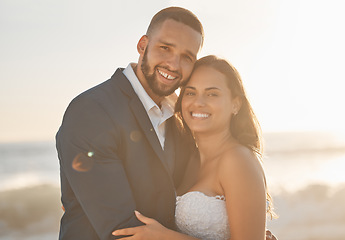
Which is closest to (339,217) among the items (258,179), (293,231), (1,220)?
(293,231)

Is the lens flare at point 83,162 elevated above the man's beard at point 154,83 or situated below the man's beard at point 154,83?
below

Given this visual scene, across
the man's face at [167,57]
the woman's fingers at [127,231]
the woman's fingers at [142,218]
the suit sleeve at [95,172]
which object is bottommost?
the woman's fingers at [127,231]

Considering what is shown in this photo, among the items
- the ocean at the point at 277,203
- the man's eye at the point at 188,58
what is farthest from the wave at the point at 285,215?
the man's eye at the point at 188,58

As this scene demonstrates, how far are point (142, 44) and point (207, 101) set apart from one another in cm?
87

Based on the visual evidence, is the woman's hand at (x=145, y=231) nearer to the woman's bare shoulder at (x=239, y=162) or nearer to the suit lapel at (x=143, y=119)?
the suit lapel at (x=143, y=119)

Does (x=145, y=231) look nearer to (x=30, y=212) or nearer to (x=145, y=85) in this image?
(x=145, y=85)

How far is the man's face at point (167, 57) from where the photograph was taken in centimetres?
374

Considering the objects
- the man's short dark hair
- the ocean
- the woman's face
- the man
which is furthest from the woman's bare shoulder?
the man's short dark hair

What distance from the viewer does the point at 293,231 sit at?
9.55m

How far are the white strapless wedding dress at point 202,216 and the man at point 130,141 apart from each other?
0.14 meters

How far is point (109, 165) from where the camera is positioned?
294cm

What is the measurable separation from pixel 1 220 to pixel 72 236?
11.2 m

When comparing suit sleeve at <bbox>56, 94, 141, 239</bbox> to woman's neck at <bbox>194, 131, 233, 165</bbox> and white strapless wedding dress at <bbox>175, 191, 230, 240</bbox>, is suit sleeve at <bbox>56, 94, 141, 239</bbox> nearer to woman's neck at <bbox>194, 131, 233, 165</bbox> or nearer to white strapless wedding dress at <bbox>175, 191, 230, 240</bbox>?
white strapless wedding dress at <bbox>175, 191, 230, 240</bbox>

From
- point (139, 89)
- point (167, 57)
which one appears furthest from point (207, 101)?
point (139, 89)
